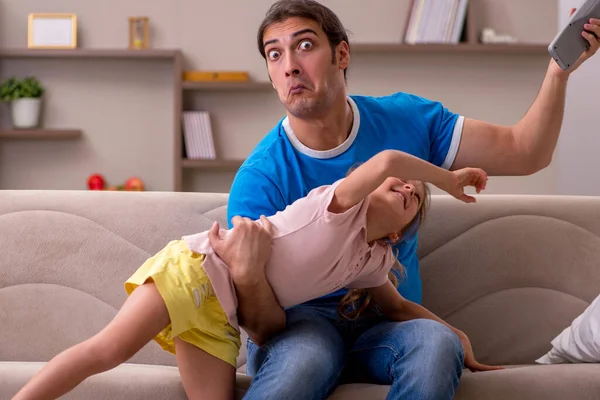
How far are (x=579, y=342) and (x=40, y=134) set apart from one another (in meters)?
3.20

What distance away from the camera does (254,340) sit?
5.97 feet

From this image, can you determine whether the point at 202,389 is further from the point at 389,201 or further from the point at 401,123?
the point at 401,123

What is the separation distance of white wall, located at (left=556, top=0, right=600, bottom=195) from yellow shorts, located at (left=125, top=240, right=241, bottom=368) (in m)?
1.50

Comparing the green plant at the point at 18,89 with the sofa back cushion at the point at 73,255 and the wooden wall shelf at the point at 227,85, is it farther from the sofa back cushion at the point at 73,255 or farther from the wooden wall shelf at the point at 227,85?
the sofa back cushion at the point at 73,255

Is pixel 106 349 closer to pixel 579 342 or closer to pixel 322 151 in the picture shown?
pixel 322 151

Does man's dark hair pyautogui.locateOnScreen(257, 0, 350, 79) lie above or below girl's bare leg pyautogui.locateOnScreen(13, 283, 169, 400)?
above

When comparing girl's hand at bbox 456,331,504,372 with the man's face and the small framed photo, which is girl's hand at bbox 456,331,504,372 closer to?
the man's face

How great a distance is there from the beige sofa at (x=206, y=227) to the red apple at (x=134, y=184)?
2094 millimetres

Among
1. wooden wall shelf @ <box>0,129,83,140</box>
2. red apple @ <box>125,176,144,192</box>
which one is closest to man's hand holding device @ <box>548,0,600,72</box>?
red apple @ <box>125,176,144,192</box>

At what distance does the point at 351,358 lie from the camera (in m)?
1.81

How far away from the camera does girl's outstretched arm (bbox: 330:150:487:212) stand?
1.65 metres

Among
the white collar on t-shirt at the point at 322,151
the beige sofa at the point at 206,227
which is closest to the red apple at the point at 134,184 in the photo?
the beige sofa at the point at 206,227

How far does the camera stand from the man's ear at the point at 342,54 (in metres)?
2.01

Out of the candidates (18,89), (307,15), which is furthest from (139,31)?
(307,15)
